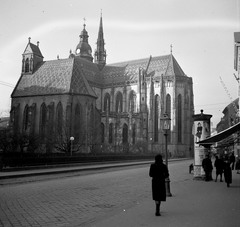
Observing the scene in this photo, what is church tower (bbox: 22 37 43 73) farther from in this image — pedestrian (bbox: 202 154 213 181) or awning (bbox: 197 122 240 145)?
awning (bbox: 197 122 240 145)

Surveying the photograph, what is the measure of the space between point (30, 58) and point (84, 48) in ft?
78.3

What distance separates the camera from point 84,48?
9281 cm

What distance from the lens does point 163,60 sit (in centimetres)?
8475

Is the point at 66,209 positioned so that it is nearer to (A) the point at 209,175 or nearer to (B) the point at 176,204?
(B) the point at 176,204

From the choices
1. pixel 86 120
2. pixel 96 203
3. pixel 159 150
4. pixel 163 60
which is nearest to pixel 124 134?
pixel 159 150

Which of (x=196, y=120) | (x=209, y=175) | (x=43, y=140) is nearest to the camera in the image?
(x=209, y=175)

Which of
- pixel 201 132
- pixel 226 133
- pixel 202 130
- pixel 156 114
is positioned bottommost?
pixel 226 133

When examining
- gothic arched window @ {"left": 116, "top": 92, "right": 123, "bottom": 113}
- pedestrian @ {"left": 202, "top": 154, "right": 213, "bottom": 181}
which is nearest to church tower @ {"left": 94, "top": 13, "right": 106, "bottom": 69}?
gothic arched window @ {"left": 116, "top": 92, "right": 123, "bottom": 113}

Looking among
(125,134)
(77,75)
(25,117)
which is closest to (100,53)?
(125,134)

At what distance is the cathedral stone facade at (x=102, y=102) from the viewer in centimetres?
6047

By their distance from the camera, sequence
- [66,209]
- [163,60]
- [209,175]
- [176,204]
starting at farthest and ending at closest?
[163,60] < [209,175] < [176,204] < [66,209]

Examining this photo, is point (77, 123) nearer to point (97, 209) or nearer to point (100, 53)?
point (100, 53)

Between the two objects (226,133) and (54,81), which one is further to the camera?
(54,81)

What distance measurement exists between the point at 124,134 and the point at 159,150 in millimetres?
9161
